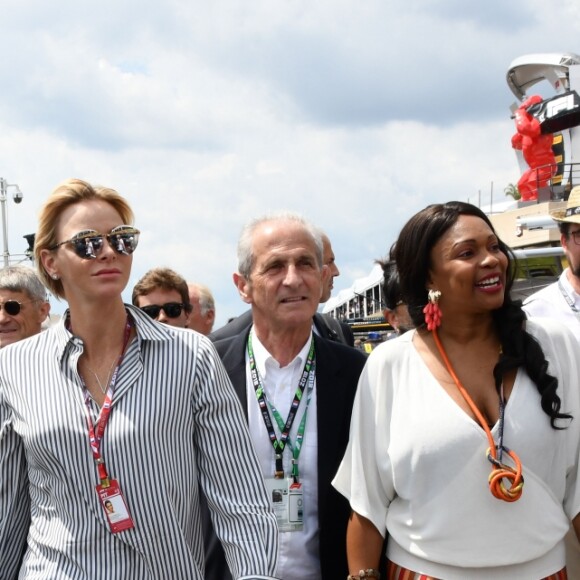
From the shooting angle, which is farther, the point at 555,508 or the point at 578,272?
the point at 578,272

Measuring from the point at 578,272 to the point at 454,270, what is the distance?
5.10 feet

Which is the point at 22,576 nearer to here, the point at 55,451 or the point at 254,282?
the point at 55,451

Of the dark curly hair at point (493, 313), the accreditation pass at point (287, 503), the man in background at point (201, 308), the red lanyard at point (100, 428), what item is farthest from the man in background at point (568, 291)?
the man in background at point (201, 308)

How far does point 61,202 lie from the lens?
9.19 feet

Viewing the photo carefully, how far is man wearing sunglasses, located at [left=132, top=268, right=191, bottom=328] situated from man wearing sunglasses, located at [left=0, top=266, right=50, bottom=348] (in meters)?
0.91

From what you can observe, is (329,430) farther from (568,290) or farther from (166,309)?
(166,309)

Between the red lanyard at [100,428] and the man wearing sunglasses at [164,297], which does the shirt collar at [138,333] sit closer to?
the red lanyard at [100,428]

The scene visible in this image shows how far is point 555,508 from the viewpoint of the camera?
291cm

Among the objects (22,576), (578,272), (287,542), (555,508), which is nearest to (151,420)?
(22,576)

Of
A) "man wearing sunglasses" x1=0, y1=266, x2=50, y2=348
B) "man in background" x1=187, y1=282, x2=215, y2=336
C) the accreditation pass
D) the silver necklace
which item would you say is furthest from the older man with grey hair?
"man in background" x1=187, y1=282, x2=215, y2=336

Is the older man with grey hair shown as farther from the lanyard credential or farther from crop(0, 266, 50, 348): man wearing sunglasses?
crop(0, 266, 50, 348): man wearing sunglasses

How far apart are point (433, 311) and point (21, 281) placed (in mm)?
2914

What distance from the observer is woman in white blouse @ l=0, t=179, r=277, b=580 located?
8.32 feet

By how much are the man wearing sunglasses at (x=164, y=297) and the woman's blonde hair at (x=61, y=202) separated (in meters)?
2.87
